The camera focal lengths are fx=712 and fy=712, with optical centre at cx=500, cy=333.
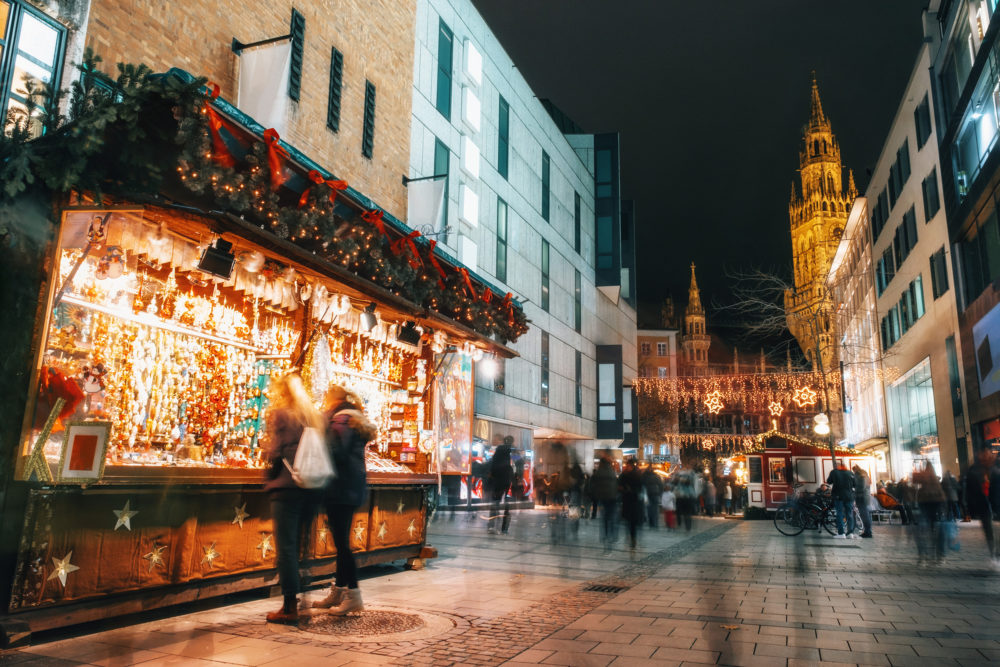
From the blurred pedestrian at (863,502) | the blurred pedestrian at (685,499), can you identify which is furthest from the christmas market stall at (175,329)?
the blurred pedestrian at (863,502)

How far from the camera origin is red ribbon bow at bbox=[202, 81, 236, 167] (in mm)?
5844

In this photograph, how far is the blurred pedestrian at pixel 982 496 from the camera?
1098cm

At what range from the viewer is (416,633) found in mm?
5578

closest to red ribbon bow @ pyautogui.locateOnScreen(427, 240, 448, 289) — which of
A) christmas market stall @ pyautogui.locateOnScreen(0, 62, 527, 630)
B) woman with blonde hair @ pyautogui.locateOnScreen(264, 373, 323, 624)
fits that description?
christmas market stall @ pyautogui.locateOnScreen(0, 62, 527, 630)

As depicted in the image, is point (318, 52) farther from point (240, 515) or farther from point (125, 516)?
point (125, 516)

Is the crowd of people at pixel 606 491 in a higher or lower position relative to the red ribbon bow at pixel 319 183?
lower

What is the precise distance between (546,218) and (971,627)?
28.1 m

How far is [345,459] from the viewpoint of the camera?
625cm

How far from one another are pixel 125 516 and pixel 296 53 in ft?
30.3

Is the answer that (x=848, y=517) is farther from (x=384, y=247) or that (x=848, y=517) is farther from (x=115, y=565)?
(x=115, y=565)

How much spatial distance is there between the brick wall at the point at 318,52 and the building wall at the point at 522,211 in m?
4.07

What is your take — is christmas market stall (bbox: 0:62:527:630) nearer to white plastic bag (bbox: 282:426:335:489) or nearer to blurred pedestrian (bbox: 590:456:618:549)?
white plastic bag (bbox: 282:426:335:489)

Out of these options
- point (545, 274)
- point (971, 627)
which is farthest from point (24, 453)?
point (545, 274)

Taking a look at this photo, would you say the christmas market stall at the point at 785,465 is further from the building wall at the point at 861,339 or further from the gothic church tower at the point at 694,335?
the gothic church tower at the point at 694,335
